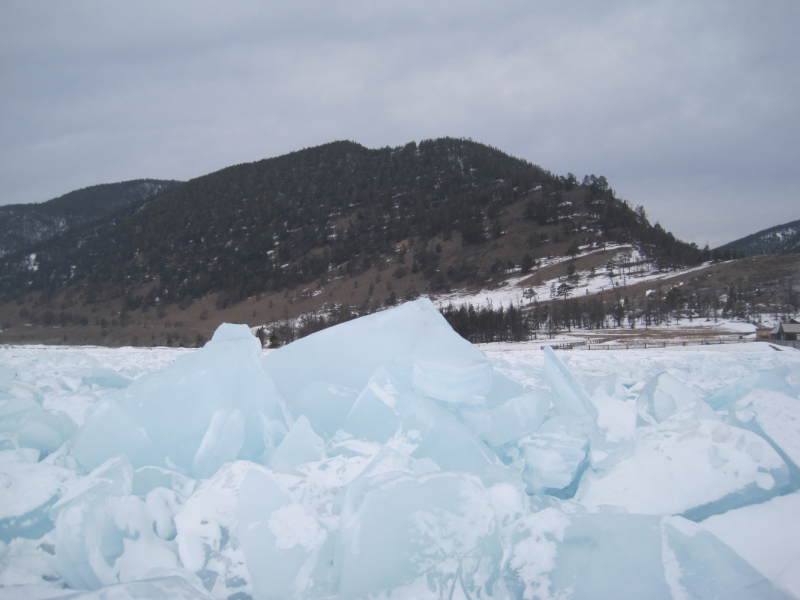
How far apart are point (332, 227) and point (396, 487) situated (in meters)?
157

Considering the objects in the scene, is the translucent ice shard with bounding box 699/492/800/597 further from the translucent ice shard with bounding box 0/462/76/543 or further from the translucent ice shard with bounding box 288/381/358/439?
the translucent ice shard with bounding box 0/462/76/543

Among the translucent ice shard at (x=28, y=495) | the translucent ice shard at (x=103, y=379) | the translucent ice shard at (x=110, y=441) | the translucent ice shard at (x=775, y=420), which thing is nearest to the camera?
the translucent ice shard at (x=28, y=495)

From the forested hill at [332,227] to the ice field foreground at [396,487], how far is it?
95.4m

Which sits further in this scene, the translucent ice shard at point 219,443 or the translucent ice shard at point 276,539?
the translucent ice shard at point 219,443

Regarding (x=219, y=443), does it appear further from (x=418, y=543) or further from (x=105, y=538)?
(x=418, y=543)

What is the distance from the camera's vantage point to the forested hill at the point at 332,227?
4286 inches

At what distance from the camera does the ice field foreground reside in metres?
2.32

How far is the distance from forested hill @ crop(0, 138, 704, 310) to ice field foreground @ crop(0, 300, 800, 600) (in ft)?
313

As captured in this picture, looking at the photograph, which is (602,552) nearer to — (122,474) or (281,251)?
(122,474)

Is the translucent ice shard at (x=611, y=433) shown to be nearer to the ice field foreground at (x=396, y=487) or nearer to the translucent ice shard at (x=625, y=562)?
the ice field foreground at (x=396, y=487)

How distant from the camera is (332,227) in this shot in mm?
155250

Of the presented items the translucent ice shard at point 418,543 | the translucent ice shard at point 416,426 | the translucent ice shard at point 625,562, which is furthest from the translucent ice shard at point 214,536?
the translucent ice shard at point 625,562

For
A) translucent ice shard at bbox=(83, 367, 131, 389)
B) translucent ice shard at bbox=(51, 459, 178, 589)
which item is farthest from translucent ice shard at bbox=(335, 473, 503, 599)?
translucent ice shard at bbox=(83, 367, 131, 389)

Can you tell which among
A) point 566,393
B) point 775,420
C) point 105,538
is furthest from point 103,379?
point 775,420
